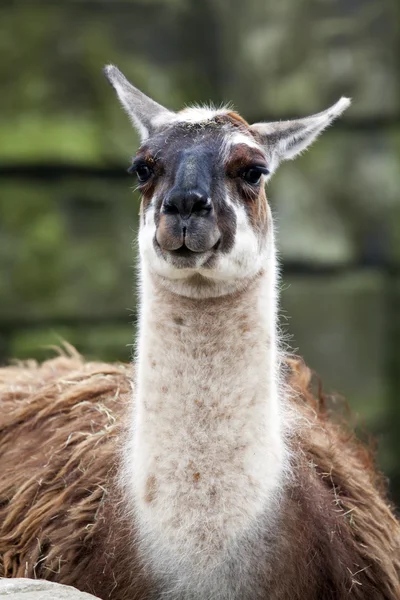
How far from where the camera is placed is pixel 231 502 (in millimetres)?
3268

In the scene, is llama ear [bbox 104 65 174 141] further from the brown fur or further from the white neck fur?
the brown fur

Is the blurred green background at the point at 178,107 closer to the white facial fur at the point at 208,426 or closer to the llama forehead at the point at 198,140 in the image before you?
the llama forehead at the point at 198,140

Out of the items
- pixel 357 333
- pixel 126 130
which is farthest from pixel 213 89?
pixel 357 333

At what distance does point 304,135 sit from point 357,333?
4372mm

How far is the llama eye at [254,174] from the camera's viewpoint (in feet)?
11.6

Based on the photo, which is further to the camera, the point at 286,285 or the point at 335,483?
the point at 286,285

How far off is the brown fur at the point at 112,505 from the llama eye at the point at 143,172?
851mm

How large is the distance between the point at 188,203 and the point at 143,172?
383 millimetres

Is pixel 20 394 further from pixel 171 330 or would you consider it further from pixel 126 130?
pixel 126 130

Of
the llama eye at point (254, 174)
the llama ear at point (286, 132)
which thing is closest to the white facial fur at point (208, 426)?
the llama eye at point (254, 174)

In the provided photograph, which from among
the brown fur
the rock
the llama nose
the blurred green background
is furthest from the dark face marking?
the blurred green background

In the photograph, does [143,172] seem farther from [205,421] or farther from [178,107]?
[178,107]

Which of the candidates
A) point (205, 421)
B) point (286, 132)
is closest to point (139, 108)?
point (286, 132)

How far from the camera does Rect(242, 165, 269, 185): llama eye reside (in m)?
3.55
